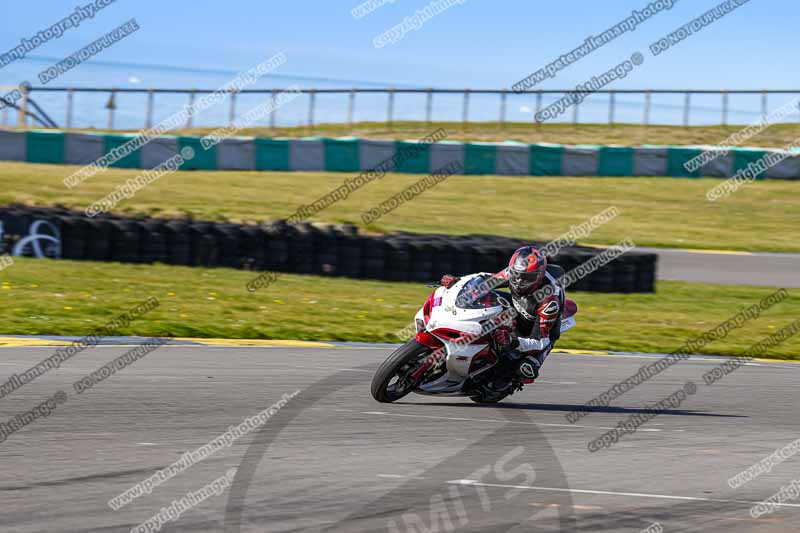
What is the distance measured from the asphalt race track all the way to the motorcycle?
197 mm

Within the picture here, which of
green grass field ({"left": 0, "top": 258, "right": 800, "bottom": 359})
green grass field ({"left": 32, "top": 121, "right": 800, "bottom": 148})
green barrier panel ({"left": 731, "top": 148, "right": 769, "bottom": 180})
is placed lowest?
green grass field ({"left": 0, "top": 258, "right": 800, "bottom": 359})

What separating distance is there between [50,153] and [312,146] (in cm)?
749

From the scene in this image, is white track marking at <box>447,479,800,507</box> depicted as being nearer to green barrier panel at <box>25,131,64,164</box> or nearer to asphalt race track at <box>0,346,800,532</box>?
asphalt race track at <box>0,346,800,532</box>

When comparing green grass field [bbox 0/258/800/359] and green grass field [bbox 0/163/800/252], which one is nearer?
green grass field [bbox 0/258/800/359]

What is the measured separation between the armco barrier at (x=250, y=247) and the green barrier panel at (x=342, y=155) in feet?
47.4

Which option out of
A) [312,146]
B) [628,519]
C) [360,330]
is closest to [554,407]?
[628,519]

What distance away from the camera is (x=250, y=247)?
61.8ft

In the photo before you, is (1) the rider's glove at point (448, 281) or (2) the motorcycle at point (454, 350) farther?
(1) the rider's glove at point (448, 281)

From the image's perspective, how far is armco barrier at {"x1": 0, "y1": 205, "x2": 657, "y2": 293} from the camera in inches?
737

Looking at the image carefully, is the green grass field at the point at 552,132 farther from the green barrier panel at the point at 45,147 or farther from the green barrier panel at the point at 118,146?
the green barrier panel at the point at 45,147

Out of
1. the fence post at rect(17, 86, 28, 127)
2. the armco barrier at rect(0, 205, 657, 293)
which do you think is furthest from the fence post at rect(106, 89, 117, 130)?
the armco barrier at rect(0, 205, 657, 293)

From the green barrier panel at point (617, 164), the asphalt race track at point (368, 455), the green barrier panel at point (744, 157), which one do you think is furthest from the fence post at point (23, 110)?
the asphalt race track at point (368, 455)

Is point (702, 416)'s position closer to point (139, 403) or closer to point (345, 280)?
point (139, 403)

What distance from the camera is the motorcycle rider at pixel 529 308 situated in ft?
30.5
